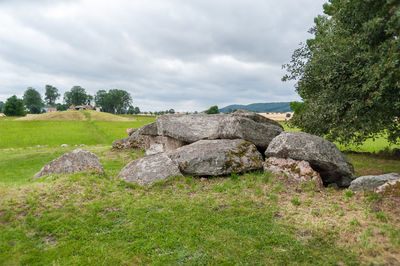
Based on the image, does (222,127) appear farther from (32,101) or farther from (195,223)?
(32,101)

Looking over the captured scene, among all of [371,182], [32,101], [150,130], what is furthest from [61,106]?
[371,182]

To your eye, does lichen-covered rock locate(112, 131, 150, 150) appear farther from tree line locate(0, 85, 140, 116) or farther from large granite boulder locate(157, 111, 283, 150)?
tree line locate(0, 85, 140, 116)

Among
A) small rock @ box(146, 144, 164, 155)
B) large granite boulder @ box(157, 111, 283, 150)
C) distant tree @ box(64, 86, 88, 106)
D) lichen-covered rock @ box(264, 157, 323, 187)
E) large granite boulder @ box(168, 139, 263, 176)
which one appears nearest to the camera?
lichen-covered rock @ box(264, 157, 323, 187)

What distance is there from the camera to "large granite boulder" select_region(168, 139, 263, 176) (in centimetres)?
1359

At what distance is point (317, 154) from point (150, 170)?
8873mm

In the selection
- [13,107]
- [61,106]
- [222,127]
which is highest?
[61,106]

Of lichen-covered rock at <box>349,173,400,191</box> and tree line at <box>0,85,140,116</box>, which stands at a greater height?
tree line at <box>0,85,140,116</box>

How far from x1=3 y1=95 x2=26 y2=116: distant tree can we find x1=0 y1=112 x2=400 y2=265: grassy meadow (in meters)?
137

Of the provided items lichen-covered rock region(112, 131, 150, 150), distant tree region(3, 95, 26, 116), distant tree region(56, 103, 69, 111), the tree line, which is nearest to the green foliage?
the tree line

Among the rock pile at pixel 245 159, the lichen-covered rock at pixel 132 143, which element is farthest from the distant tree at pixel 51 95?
the rock pile at pixel 245 159

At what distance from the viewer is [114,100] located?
566 feet

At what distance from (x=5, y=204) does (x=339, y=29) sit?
719 inches

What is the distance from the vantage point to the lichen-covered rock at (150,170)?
42.9 feet

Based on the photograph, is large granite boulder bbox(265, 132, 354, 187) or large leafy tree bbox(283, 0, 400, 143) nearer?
large leafy tree bbox(283, 0, 400, 143)
